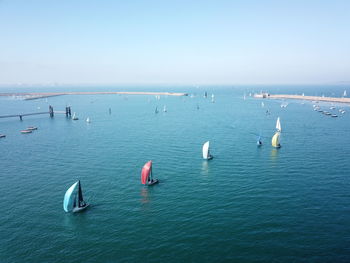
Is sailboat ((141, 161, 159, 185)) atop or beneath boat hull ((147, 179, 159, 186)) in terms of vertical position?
atop

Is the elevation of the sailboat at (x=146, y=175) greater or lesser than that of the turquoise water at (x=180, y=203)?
greater

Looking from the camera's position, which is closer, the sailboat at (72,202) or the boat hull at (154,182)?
the sailboat at (72,202)

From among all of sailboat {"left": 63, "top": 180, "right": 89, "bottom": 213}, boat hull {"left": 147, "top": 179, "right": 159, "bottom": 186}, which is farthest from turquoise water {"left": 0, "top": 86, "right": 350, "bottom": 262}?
boat hull {"left": 147, "top": 179, "right": 159, "bottom": 186}

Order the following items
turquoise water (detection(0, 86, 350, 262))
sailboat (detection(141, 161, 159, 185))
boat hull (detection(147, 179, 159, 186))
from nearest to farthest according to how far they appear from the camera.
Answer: turquoise water (detection(0, 86, 350, 262))
sailboat (detection(141, 161, 159, 185))
boat hull (detection(147, 179, 159, 186))

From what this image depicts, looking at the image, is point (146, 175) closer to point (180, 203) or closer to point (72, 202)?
point (180, 203)

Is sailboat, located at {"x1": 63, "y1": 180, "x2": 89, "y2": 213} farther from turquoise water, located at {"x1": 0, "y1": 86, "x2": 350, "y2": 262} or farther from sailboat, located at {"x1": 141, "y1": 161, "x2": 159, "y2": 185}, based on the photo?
sailboat, located at {"x1": 141, "y1": 161, "x2": 159, "y2": 185}

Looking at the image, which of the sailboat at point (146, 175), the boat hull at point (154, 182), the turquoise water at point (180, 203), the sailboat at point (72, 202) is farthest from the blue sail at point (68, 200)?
the boat hull at point (154, 182)

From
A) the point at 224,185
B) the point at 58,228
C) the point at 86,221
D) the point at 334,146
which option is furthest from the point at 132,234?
the point at 334,146

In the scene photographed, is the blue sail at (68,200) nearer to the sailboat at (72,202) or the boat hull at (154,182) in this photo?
the sailboat at (72,202)

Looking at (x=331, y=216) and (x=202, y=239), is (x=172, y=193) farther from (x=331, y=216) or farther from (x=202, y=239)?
(x=331, y=216)
